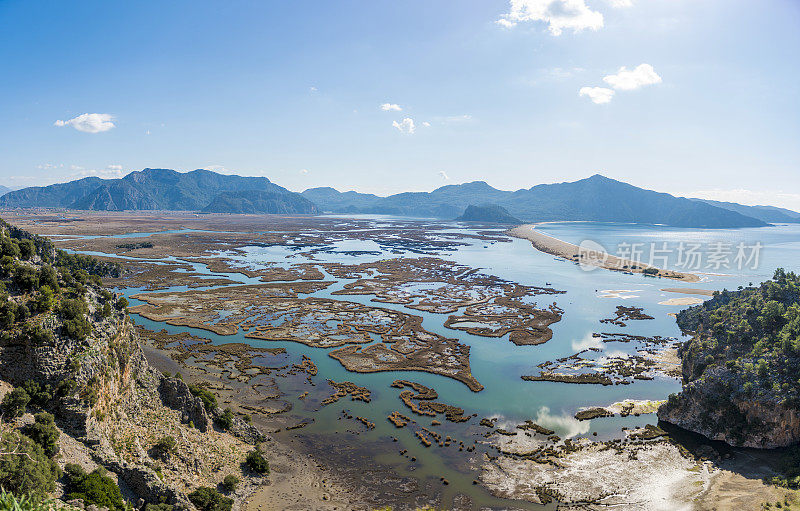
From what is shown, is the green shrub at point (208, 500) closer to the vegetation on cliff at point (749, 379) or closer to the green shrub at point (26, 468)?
the green shrub at point (26, 468)

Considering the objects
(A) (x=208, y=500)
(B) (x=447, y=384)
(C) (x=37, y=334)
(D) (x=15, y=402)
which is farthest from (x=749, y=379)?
(C) (x=37, y=334)

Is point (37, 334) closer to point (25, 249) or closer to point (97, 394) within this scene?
point (97, 394)

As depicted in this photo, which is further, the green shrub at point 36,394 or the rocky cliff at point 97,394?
the rocky cliff at point 97,394

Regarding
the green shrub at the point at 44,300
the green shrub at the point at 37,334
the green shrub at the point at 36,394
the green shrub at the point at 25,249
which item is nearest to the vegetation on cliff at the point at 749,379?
the green shrub at the point at 36,394

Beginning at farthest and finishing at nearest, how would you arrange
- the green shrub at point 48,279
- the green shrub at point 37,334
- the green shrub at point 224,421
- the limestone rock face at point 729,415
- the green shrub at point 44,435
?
the limestone rock face at point 729,415 → the green shrub at point 224,421 → the green shrub at point 48,279 → the green shrub at point 37,334 → the green shrub at point 44,435

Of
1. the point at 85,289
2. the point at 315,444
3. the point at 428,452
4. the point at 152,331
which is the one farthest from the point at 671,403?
the point at 152,331

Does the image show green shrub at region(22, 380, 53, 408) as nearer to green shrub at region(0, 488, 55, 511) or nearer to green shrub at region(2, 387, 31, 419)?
green shrub at region(2, 387, 31, 419)

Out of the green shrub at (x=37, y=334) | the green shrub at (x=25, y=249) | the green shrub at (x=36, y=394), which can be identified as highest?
the green shrub at (x=25, y=249)
